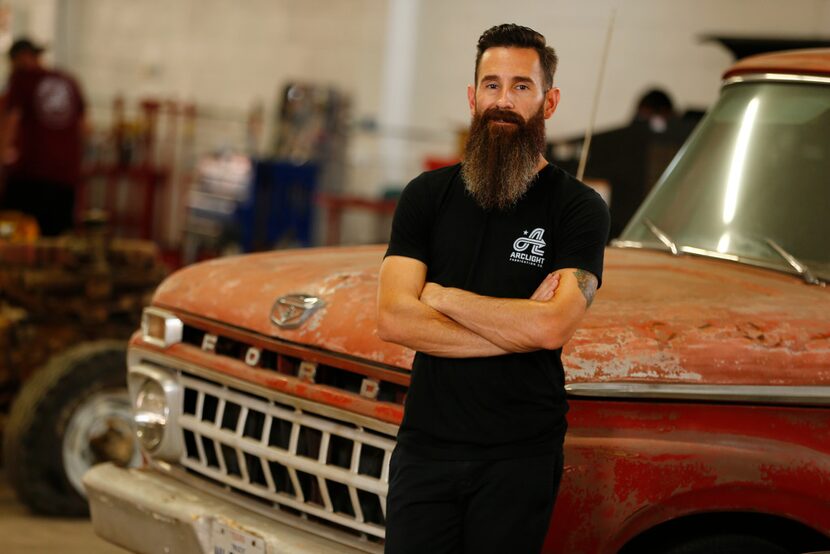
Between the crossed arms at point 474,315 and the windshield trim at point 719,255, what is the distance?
46.8 inches

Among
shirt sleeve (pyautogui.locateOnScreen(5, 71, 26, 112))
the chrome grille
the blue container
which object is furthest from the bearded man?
the blue container

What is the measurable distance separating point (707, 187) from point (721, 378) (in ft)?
4.39

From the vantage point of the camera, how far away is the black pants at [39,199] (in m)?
9.55

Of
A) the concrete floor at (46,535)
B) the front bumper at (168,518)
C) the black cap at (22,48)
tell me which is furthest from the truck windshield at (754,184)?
the black cap at (22,48)

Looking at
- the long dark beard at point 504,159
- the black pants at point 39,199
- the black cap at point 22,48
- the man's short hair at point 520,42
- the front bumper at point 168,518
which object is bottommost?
the black pants at point 39,199

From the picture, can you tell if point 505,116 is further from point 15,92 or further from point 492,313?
point 15,92

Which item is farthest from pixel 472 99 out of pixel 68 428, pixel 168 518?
pixel 68 428

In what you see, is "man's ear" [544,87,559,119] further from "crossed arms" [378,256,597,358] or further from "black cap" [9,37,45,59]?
"black cap" [9,37,45,59]

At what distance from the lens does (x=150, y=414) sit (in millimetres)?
4246

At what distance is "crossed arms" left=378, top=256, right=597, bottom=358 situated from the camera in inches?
113

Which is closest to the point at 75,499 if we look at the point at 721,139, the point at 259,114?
the point at 721,139

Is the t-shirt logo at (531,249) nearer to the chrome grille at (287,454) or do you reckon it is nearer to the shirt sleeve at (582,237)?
the shirt sleeve at (582,237)

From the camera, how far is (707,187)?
439cm

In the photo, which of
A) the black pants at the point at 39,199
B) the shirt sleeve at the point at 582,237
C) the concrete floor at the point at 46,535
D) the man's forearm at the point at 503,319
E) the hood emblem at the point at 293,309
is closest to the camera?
the man's forearm at the point at 503,319
